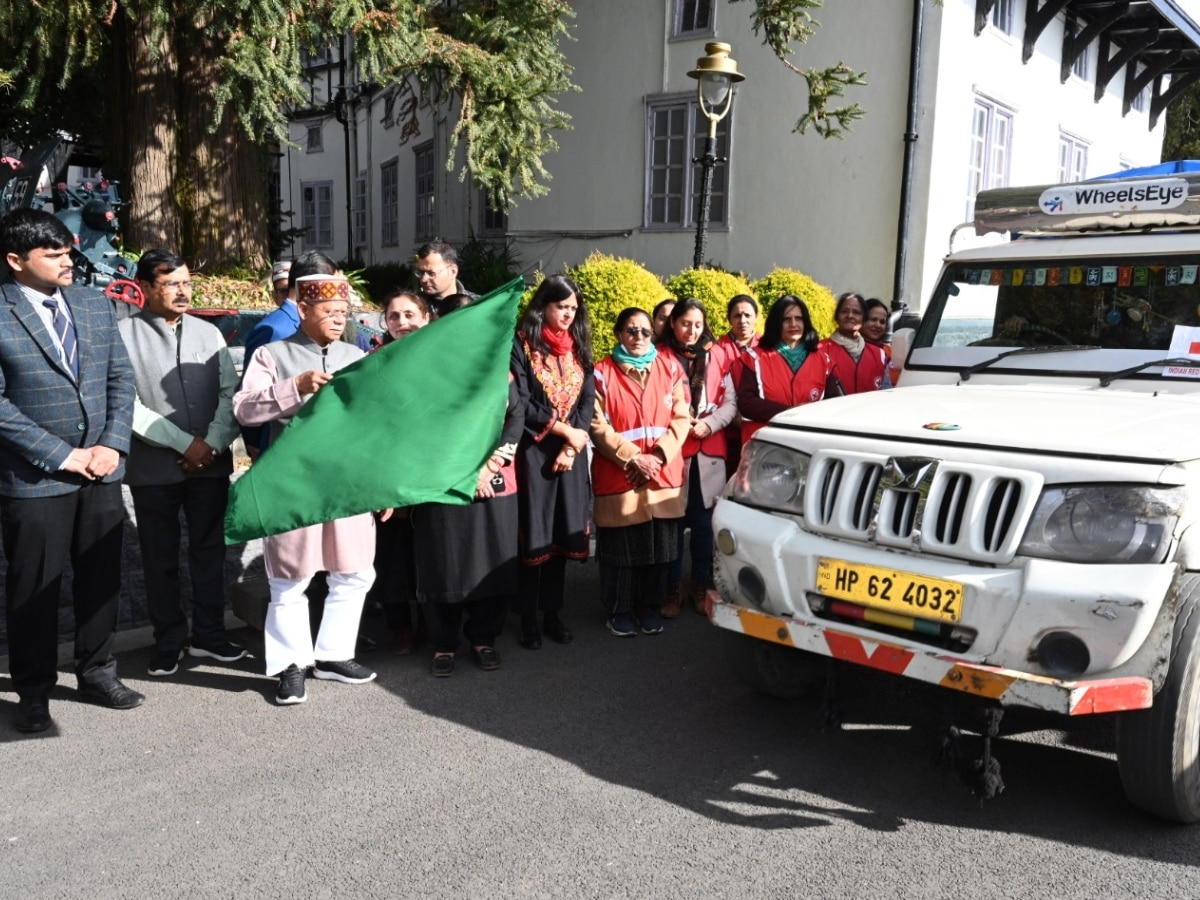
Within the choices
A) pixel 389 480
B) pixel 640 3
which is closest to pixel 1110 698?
pixel 389 480

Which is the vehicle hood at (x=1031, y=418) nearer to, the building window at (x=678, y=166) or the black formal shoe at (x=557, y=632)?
the black formal shoe at (x=557, y=632)

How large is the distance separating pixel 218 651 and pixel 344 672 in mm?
728

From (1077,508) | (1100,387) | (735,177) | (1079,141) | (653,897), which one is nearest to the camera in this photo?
(653,897)

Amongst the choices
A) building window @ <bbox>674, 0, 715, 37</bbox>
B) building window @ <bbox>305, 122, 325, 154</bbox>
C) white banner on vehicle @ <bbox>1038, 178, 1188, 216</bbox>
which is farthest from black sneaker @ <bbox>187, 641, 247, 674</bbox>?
building window @ <bbox>305, 122, 325, 154</bbox>

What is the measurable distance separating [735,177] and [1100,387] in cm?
1194

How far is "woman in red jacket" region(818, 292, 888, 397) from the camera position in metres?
6.69

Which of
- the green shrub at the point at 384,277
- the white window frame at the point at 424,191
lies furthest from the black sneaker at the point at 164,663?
the white window frame at the point at 424,191

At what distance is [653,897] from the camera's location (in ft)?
10.6

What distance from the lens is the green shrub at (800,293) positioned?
1355cm

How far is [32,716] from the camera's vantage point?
441 centimetres

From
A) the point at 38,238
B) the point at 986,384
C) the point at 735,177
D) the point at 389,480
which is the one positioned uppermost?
the point at 735,177

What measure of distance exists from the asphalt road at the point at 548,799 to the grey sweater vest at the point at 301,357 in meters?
1.48

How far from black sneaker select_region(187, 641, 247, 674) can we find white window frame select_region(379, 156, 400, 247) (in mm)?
20317

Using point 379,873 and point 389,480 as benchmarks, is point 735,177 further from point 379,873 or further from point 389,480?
point 379,873
